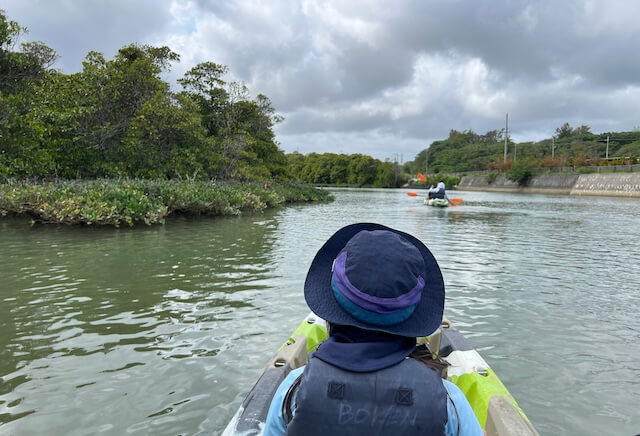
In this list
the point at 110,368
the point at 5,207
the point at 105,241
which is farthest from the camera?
the point at 5,207

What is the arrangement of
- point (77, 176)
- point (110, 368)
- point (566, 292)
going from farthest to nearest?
point (77, 176) → point (566, 292) → point (110, 368)

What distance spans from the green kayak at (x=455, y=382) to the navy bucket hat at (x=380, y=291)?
0.93 meters

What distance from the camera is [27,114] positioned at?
49.3 feet

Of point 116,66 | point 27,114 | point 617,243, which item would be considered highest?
point 116,66

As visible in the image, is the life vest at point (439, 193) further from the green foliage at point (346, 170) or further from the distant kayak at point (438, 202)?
the green foliage at point (346, 170)

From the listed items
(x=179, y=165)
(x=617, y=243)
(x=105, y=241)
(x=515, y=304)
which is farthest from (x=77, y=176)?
(x=617, y=243)

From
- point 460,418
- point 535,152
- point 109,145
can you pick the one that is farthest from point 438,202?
point 535,152

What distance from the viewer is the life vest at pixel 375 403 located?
1271mm

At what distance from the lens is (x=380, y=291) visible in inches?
53.4

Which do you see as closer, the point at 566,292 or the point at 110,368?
the point at 110,368

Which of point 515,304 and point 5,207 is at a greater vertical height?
point 5,207

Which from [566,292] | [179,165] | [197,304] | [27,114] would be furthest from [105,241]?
[179,165]

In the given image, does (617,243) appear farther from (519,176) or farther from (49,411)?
(519,176)

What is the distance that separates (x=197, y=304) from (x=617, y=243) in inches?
431
